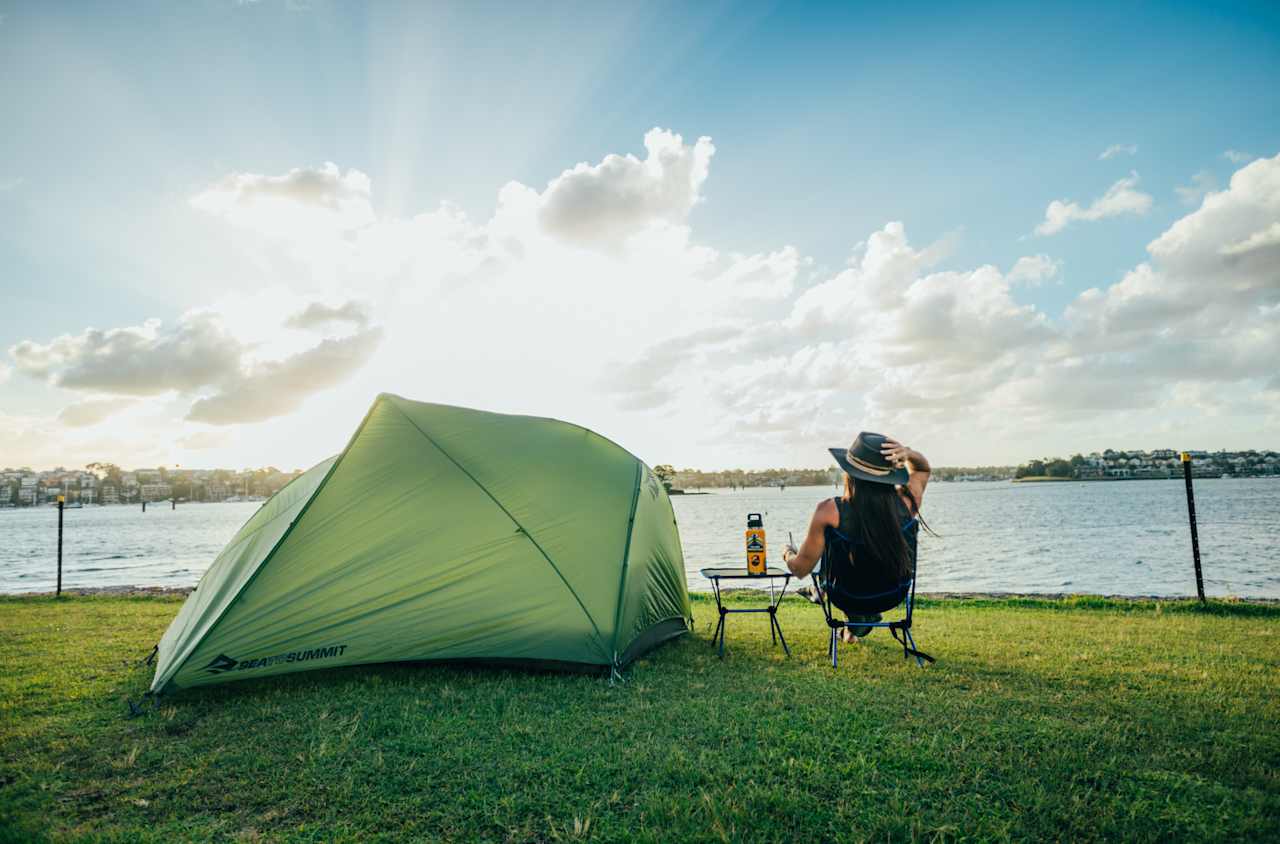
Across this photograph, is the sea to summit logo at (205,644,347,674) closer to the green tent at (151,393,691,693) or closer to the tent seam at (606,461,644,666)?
the green tent at (151,393,691,693)

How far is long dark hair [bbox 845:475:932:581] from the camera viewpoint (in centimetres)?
632

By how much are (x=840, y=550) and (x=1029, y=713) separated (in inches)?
81.9

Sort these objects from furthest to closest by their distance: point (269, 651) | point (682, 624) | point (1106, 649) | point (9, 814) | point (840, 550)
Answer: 1. point (682, 624)
2. point (1106, 649)
3. point (840, 550)
4. point (269, 651)
5. point (9, 814)

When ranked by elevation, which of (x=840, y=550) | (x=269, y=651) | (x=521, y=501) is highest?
(x=521, y=501)

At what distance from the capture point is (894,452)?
6.20m

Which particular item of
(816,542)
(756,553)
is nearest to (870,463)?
(816,542)

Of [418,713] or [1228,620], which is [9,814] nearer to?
[418,713]

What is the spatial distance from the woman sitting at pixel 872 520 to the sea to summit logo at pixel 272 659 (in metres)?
4.46

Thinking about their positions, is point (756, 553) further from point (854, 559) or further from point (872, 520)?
point (872, 520)

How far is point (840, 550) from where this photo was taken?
658 centimetres

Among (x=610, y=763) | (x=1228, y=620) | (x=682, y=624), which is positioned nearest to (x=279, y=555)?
(x=610, y=763)

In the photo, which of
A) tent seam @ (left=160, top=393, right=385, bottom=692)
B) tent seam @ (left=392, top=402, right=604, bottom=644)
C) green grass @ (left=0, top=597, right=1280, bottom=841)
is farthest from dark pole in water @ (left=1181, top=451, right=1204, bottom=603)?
tent seam @ (left=160, top=393, right=385, bottom=692)

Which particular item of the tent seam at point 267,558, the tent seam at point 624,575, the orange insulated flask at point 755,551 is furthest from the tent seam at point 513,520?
the orange insulated flask at point 755,551

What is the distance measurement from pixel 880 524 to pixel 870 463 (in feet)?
2.01
